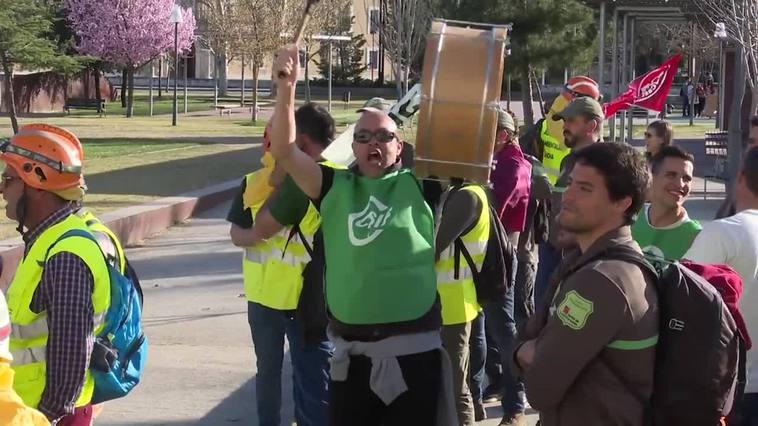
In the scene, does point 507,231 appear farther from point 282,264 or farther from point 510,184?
point 282,264

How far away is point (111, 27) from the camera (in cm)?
5978

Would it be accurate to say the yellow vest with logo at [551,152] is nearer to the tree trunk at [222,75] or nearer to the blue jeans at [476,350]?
the blue jeans at [476,350]

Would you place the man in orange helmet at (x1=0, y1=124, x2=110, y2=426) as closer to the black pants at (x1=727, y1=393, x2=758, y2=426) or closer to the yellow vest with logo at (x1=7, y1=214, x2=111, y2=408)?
the yellow vest with logo at (x1=7, y1=214, x2=111, y2=408)

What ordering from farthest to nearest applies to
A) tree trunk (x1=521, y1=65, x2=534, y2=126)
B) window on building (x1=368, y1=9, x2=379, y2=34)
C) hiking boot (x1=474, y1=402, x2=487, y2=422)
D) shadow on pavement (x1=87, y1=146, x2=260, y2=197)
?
window on building (x1=368, y1=9, x2=379, y2=34) → tree trunk (x1=521, y1=65, x2=534, y2=126) → shadow on pavement (x1=87, y1=146, x2=260, y2=197) → hiking boot (x1=474, y1=402, x2=487, y2=422)

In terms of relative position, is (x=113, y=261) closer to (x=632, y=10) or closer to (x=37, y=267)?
(x=37, y=267)

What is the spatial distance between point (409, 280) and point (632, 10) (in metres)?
21.7

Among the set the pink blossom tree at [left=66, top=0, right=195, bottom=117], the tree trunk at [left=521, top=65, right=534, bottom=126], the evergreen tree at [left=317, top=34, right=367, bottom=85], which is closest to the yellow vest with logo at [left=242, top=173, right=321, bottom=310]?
the tree trunk at [left=521, top=65, right=534, bottom=126]

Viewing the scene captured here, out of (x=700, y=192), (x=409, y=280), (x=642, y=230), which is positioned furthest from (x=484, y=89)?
(x=700, y=192)

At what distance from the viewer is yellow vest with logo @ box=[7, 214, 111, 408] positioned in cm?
406

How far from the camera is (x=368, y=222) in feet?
15.5

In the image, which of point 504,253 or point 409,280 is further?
point 504,253

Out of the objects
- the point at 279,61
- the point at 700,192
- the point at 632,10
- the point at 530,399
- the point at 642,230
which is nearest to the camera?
the point at 530,399

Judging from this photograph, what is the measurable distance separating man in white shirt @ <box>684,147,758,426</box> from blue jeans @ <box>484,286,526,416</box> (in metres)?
2.74

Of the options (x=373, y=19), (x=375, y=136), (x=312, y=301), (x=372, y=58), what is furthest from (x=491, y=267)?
(x=372, y=58)
